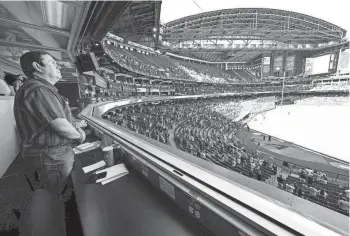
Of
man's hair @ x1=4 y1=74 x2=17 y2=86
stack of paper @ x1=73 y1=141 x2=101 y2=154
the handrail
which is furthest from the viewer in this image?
man's hair @ x1=4 y1=74 x2=17 y2=86

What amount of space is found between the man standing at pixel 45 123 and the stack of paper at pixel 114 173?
28 cm

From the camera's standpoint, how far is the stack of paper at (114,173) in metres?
1.41

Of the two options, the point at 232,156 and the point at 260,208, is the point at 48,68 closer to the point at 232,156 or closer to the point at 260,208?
the point at 260,208

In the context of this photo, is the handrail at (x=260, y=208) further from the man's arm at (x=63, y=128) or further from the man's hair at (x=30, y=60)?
the man's hair at (x=30, y=60)

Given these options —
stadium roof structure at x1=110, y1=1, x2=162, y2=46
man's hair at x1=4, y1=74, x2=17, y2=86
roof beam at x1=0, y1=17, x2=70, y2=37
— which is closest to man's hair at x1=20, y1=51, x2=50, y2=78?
roof beam at x1=0, y1=17, x2=70, y2=37

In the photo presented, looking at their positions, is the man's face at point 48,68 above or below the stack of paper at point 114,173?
above

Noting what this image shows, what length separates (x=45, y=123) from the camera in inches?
41.1

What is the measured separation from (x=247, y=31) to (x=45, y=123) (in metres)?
33.8

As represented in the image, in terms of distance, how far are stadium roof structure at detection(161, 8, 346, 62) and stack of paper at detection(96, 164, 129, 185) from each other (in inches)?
1046

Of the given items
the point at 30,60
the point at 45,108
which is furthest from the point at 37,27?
the point at 45,108

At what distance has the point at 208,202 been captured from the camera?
84 centimetres

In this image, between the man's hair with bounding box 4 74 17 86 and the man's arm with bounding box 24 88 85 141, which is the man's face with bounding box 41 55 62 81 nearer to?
the man's arm with bounding box 24 88 85 141

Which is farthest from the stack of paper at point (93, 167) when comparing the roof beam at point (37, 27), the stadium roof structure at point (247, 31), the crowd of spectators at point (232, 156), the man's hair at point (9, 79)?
the stadium roof structure at point (247, 31)

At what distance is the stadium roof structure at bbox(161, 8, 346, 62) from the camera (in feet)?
78.9
